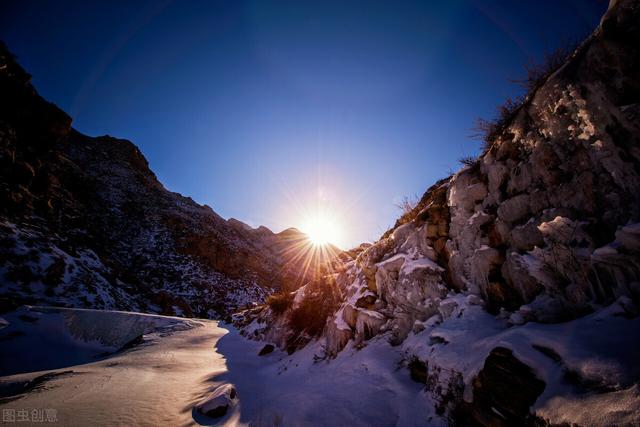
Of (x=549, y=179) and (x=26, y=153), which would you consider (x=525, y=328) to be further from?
(x=26, y=153)

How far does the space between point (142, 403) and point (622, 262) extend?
8.51 m

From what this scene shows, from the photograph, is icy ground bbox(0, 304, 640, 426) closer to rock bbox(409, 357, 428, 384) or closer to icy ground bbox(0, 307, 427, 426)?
icy ground bbox(0, 307, 427, 426)

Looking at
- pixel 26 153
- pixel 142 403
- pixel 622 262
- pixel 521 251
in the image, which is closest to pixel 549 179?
pixel 521 251

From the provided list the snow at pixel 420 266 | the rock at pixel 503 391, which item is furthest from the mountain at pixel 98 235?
the rock at pixel 503 391

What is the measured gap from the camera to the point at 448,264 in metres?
5.38

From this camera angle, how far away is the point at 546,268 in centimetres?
325

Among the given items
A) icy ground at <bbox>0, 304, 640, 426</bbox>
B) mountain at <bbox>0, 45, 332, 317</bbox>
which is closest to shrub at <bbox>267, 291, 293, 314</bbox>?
mountain at <bbox>0, 45, 332, 317</bbox>

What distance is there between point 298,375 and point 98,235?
3514 cm

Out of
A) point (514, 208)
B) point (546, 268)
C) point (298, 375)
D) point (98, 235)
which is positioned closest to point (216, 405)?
point (298, 375)

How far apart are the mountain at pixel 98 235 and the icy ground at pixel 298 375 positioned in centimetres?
444

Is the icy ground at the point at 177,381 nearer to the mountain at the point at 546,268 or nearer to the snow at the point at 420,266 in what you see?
the mountain at the point at 546,268

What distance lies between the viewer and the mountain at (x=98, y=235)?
15.8m

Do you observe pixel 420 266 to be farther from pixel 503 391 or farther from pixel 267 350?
pixel 267 350

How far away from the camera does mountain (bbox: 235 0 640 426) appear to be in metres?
2.24
